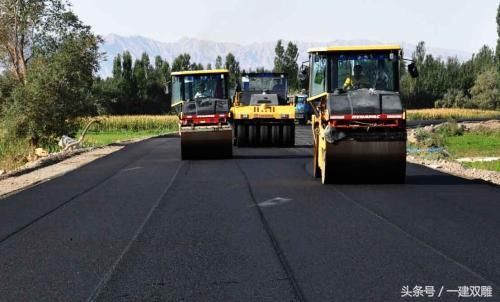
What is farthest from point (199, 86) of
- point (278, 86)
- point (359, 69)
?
point (359, 69)

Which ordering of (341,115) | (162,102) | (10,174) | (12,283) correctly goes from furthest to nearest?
1. (162,102)
2. (10,174)
3. (341,115)
4. (12,283)

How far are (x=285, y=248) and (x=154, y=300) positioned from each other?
266cm

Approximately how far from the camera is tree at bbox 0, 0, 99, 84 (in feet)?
152

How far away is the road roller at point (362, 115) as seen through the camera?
15.0 metres

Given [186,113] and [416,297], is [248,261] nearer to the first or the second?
[416,297]

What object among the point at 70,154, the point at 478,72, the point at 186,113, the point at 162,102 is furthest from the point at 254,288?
the point at 478,72

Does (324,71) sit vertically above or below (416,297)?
above

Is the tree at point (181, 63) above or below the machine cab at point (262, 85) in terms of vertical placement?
above

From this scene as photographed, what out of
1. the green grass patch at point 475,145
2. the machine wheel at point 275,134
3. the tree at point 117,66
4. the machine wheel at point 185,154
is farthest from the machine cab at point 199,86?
the tree at point 117,66

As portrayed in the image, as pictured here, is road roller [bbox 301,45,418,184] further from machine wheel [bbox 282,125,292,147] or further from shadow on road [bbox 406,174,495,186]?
machine wheel [bbox 282,125,292,147]

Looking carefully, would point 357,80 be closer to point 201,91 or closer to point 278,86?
point 201,91

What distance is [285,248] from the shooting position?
8.87 metres

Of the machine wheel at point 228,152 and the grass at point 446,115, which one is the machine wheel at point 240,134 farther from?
the grass at point 446,115

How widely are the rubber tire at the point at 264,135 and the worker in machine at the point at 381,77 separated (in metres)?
13.3
